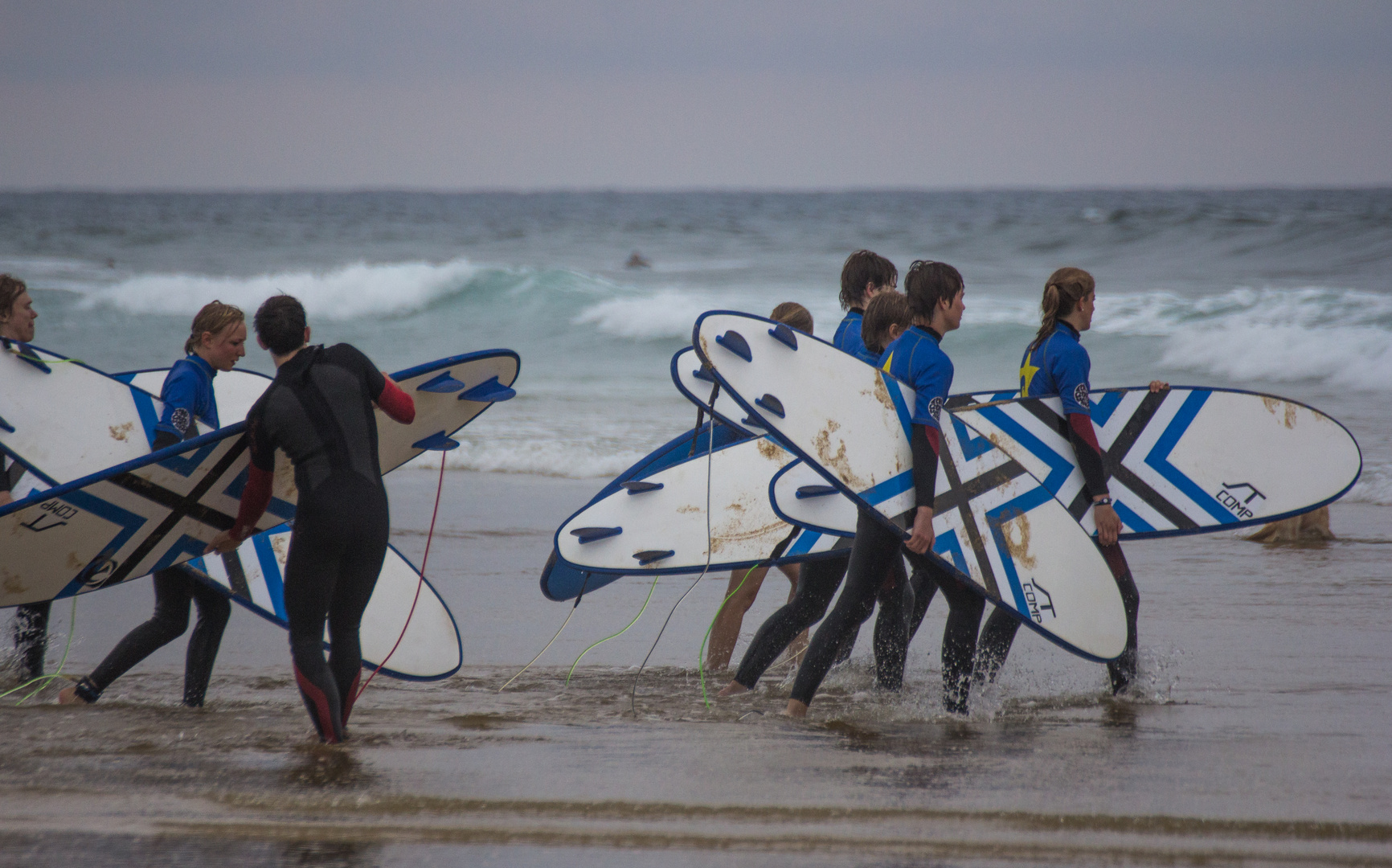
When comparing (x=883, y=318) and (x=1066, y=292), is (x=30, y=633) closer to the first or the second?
(x=883, y=318)

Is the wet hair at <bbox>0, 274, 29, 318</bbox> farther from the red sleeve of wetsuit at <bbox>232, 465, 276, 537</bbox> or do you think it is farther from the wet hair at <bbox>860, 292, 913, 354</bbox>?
the wet hair at <bbox>860, 292, 913, 354</bbox>

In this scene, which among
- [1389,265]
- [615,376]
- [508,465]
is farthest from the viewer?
[1389,265]

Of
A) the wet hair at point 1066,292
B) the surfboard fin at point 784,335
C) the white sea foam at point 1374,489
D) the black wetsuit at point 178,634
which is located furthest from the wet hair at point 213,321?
the white sea foam at point 1374,489

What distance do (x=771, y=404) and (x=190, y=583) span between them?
2.04 metres

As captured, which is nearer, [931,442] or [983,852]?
[983,852]

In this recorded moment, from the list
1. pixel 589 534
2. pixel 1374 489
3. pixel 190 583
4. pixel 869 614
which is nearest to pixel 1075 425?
pixel 869 614

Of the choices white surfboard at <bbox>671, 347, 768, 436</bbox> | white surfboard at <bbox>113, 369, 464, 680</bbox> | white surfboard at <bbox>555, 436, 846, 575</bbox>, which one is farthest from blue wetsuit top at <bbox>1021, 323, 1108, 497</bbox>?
white surfboard at <bbox>113, 369, 464, 680</bbox>

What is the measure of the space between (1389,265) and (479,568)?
62.4ft

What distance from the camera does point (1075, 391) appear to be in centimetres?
374

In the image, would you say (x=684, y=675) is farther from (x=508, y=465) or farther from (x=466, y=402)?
(x=508, y=465)

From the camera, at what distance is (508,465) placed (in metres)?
9.30

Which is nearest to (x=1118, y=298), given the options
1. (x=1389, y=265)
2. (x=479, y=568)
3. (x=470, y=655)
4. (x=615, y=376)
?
(x=1389, y=265)

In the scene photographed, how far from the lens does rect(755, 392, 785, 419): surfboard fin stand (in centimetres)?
353

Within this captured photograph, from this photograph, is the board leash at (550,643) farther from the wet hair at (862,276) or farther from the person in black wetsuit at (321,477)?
the wet hair at (862,276)
